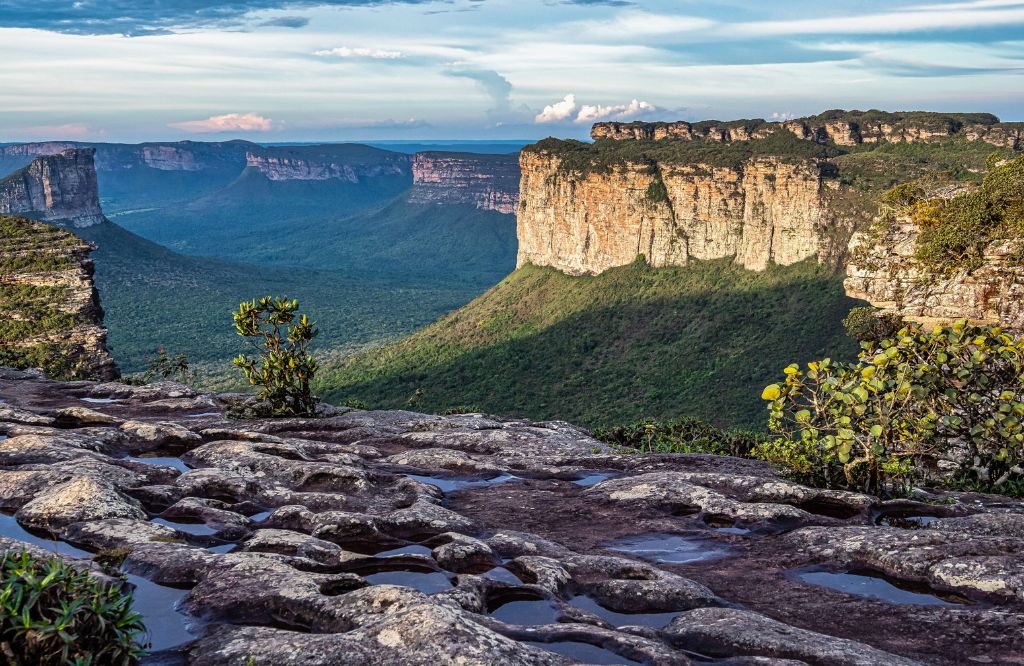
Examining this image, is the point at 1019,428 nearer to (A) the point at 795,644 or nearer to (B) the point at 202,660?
(A) the point at 795,644

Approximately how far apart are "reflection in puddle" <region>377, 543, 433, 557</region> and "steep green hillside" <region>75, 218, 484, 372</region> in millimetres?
97670

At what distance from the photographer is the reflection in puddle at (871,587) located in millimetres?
12820

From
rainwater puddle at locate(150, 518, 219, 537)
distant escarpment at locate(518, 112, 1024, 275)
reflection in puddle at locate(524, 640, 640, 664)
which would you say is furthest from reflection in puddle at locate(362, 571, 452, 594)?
distant escarpment at locate(518, 112, 1024, 275)

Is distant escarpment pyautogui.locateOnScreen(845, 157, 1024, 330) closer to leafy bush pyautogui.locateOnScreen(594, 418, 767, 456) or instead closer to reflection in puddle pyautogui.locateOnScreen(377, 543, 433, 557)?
leafy bush pyautogui.locateOnScreen(594, 418, 767, 456)

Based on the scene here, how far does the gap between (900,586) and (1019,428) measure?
25.7ft

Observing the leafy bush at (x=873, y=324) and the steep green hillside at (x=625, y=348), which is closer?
the leafy bush at (x=873, y=324)

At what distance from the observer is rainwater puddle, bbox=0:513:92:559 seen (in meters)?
13.0

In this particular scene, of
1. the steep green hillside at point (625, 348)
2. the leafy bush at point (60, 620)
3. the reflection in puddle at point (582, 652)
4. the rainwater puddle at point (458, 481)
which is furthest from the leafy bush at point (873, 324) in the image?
the steep green hillside at point (625, 348)

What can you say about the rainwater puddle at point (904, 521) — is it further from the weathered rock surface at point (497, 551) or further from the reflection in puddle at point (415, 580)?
the reflection in puddle at point (415, 580)

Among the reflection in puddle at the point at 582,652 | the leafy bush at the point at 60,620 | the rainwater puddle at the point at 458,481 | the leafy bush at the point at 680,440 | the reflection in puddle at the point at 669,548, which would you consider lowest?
the leafy bush at the point at 680,440

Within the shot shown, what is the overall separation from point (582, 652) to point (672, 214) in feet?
333

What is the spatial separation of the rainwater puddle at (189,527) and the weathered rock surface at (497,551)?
0.24 ft

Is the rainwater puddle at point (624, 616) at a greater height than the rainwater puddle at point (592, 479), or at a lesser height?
greater

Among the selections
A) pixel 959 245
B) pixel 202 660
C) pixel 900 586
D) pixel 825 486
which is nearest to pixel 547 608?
pixel 202 660
